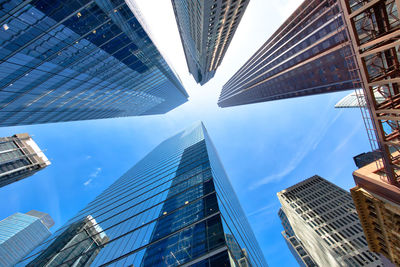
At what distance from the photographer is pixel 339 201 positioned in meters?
75.8

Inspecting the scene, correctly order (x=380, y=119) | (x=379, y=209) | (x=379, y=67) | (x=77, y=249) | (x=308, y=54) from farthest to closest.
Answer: (x=308, y=54) < (x=77, y=249) < (x=379, y=209) < (x=380, y=119) < (x=379, y=67)

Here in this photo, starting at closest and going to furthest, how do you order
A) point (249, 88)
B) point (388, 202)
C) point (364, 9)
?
point (364, 9) → point (388, 202) → point (249, 88)

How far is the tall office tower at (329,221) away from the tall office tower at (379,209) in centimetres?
5325

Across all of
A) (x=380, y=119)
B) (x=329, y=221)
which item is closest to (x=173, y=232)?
(x=380, y=119)

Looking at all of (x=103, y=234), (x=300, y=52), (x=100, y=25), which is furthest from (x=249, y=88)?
(x=103, y=234)

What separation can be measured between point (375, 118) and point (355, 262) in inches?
2729

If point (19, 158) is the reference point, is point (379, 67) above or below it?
below

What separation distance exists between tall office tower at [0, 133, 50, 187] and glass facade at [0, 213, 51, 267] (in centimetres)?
3910

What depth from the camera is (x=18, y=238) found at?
281ft

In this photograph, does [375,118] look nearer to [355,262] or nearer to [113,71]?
[113,71]

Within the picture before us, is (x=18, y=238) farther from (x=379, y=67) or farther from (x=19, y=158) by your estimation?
(x=379, y=67)

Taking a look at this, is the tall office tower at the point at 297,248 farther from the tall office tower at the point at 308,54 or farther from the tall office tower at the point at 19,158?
the tall office tower at the point at 19,158

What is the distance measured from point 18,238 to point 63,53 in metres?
111

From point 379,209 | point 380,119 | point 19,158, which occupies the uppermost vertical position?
point 19,158
